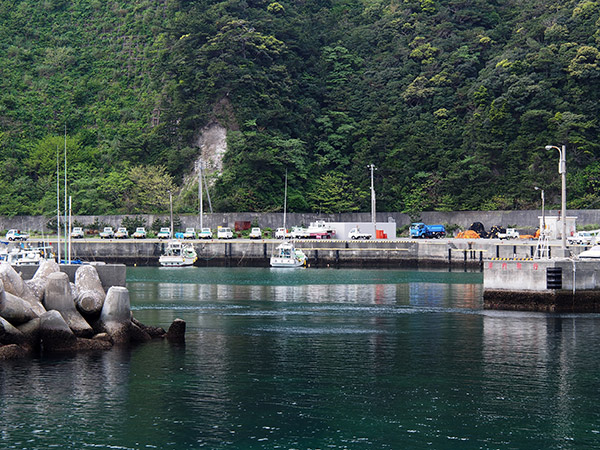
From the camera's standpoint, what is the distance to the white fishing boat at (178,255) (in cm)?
10669

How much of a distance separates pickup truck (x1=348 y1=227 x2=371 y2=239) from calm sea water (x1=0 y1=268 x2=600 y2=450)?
53482mm

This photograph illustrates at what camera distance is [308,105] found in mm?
141000

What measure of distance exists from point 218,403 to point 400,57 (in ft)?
401

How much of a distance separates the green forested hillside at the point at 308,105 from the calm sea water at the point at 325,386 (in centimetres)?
6944

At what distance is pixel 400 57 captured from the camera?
148375mm

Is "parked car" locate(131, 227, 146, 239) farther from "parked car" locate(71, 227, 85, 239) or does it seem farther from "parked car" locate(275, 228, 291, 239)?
"parked car" locate(275, 228, 291, 239)

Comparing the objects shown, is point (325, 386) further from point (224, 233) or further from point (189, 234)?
point (189, 234)

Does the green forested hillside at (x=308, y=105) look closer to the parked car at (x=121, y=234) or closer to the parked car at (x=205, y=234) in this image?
the parked car at (x=121, y=234)

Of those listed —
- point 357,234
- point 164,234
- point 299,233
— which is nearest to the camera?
point 357,234

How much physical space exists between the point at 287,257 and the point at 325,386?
225ft

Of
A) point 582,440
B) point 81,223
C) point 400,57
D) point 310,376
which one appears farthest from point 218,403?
point 400,57

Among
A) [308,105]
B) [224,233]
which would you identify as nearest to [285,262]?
[224,233]

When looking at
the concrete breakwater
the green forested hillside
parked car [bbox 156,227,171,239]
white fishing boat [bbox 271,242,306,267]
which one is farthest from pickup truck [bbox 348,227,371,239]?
parked car [bbox 156,227,171,239]

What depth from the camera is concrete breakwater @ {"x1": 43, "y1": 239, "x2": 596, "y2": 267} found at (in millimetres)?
101750
